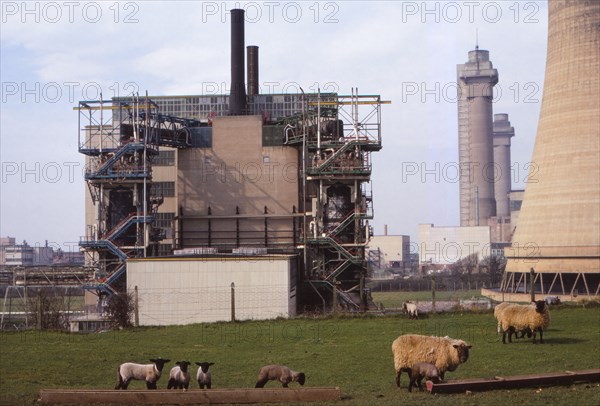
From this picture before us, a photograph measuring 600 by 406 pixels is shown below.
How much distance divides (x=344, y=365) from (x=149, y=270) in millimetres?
20305

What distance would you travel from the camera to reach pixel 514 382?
15.4 meters

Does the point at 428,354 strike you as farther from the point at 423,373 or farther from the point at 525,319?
the point at 525,319

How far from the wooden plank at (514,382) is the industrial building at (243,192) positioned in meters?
26.2

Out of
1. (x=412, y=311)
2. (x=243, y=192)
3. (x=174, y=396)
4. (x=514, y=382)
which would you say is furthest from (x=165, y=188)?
(x=514, y=382)

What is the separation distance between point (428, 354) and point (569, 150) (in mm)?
40498

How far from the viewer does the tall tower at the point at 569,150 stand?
5244 cm

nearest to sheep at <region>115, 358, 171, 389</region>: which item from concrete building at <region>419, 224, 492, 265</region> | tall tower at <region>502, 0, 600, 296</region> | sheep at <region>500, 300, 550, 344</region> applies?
sheep at <region>500, 300, 550, 344</region>

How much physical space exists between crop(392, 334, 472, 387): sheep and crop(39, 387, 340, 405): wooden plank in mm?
2553

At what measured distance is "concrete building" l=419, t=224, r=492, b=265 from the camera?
180750 millimetres

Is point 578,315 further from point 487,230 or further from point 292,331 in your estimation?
point 487,230

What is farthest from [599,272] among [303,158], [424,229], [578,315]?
[424,229]

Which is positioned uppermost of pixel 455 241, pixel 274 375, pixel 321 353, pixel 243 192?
pixel 243 192

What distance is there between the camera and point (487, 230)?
184 metres

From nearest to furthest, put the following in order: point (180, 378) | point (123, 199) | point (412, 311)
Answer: point (180, 378), point (412, 311), point (123, 199)
